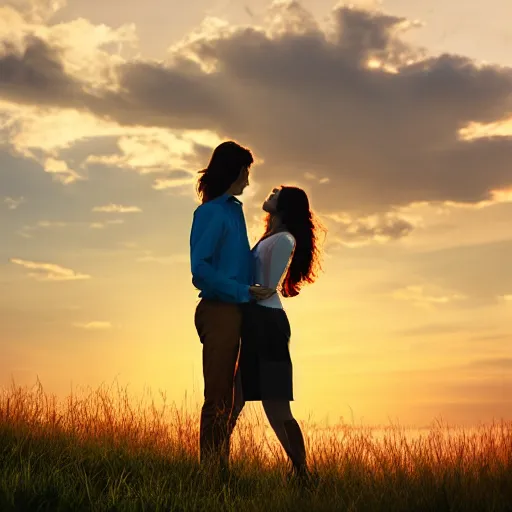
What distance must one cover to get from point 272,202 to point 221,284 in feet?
2.99

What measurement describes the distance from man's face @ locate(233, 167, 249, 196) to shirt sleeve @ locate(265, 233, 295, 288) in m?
0.62

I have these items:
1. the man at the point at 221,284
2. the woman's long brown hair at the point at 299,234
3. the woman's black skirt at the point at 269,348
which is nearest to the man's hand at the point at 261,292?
the man at the point at 221,284

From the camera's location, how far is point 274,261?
22.6ft

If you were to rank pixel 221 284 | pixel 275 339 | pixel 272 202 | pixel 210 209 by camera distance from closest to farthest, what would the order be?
pixel 221 284
pixel 275 339
pixel 210 209
pixel 272 202

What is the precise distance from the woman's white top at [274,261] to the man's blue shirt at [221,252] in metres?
0.15

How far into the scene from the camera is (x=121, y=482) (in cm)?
709

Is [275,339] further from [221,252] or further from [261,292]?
[221,252]

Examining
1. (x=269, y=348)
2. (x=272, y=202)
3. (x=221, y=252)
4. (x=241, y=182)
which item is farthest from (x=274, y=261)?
(x=241, y=182)

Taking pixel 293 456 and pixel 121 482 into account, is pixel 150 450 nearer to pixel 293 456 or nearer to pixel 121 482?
pixel 121 482

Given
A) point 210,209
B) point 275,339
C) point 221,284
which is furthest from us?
point 210,209

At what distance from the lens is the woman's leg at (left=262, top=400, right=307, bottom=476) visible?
698 centimetres

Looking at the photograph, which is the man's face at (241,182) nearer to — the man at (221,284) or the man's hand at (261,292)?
the man at (221,284)

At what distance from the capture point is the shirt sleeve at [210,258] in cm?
682

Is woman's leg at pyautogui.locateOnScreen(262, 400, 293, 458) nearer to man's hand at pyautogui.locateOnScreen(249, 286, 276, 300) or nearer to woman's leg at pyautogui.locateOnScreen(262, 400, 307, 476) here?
woman's leg at pyautogui.locateOnScreen(262, 400, 307, 476)
